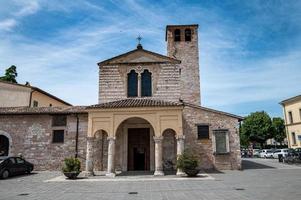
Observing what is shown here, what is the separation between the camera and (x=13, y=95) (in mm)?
26969

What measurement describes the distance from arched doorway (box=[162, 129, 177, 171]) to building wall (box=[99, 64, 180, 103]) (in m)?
2.81

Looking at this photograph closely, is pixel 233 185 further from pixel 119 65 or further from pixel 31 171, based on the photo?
pixel 31 171

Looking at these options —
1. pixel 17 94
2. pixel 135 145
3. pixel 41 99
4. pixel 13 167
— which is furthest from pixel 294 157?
pixel 17 94

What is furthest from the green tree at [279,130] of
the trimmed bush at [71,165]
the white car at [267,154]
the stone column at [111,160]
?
the trimmed bush at [71,165]

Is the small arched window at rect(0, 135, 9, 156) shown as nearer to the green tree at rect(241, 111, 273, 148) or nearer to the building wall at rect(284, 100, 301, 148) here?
the building wall at rect(284, 100, 301, 148)

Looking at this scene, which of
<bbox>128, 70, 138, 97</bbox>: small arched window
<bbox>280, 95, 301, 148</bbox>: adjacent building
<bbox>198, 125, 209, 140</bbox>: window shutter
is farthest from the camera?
<bbox>280, 95, 301, 148</bbox>: adjacent building

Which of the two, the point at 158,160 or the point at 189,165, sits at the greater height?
the point at 158,160

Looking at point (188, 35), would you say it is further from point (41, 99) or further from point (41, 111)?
point (41, 99)

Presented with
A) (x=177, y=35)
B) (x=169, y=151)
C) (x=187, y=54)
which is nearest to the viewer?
(x=169, y=151)

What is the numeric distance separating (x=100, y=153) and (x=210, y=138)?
8.03 meters

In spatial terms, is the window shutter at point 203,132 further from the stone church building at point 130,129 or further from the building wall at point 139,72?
the building wall at point 139,72

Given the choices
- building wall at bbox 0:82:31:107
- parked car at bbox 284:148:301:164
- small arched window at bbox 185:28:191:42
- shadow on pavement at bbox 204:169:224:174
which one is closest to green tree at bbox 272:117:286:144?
parked car at bbox 284:148:301:164

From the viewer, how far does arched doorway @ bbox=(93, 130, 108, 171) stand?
19062mm

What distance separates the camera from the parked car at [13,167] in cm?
1606
